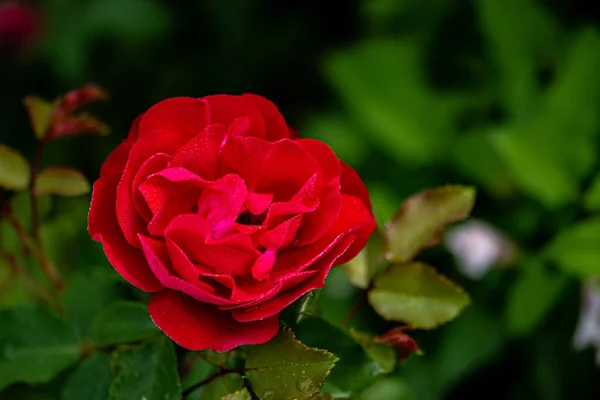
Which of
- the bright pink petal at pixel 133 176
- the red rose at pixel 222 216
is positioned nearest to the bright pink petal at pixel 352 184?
the red rose at pixel 222 216

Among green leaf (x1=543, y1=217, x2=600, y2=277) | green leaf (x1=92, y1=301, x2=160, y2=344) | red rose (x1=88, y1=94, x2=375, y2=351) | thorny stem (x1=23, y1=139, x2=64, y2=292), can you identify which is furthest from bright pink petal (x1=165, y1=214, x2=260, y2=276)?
green leaf (x1=543, y1=217, x2=600, y2=277)

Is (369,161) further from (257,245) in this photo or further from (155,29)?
(257,245)

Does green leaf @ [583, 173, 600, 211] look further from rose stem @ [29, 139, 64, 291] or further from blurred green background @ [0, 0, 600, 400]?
rose stem @ [29, 139, 64, 291]

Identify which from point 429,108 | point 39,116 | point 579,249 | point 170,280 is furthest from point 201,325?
point 429,108

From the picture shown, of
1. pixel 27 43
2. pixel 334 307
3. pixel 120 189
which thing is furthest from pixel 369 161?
pixel 120 189

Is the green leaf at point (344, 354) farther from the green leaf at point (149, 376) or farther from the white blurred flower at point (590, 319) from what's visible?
the white blurred flower at point (590, 319)
